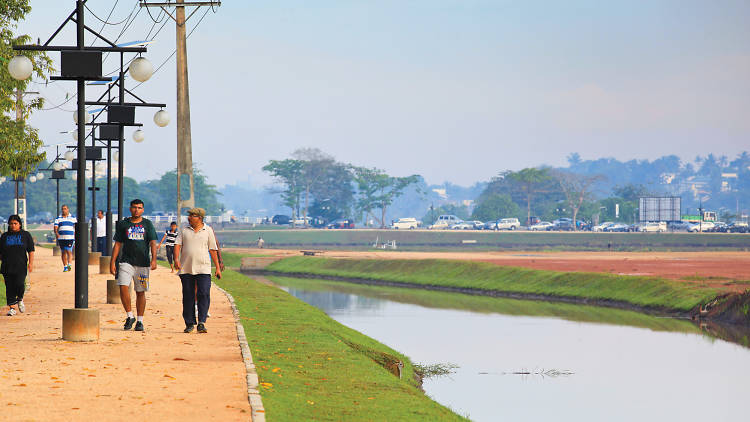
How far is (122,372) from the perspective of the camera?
42.6 feet

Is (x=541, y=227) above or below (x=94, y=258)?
below

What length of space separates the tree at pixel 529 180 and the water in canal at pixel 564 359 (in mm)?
119136

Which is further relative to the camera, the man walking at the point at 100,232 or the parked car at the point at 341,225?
the parked car at the point at 341,225

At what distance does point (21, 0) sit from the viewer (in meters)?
26.2

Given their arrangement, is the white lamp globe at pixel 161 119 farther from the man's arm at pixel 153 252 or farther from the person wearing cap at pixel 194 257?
the person wearing cap at pixel 194 257

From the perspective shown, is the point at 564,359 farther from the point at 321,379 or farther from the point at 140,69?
the point at 140,69

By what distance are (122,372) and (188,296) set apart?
14.0 ft

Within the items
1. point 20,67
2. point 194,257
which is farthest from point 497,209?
point 20,67

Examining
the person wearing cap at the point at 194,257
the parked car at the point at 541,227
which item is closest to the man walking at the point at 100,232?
the person wearing cap at the point at 194,257

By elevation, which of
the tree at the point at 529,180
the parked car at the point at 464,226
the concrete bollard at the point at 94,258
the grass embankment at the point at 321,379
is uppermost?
the tree at the point at 529,180

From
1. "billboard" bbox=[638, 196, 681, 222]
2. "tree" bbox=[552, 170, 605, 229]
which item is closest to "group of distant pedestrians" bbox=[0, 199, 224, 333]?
"billboard" bbox=[638, 196, 681, 222]

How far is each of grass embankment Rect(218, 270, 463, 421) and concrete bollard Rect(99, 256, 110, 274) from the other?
377 inches

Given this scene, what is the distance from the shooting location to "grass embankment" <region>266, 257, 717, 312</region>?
44.1 metres

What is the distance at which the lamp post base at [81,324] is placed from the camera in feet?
52.1
